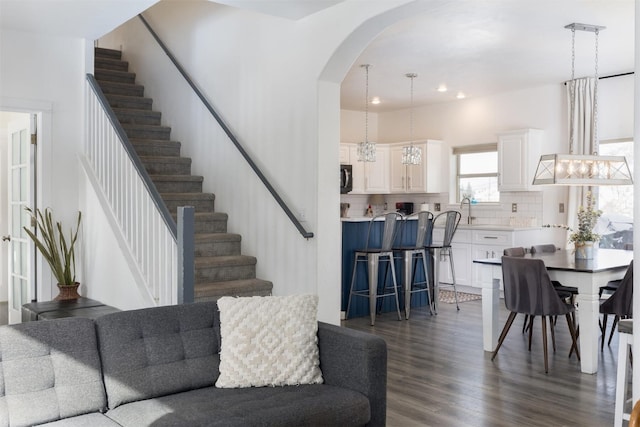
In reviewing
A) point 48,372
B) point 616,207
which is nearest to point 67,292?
point 48,372

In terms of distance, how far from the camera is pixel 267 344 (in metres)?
2.99

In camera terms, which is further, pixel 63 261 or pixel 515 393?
pixel 63 261

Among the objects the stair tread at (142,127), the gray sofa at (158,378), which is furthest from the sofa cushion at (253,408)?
the stair tread at (142,127)

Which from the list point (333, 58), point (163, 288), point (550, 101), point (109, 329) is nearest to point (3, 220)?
point (163, 288)

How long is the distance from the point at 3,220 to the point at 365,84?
519cm

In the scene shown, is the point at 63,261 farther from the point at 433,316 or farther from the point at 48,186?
the point at 433,316

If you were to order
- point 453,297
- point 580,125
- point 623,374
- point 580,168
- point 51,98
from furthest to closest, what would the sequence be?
point 453,297 < point 580,125 < point 580,168 < point 51,98 < point 623,374

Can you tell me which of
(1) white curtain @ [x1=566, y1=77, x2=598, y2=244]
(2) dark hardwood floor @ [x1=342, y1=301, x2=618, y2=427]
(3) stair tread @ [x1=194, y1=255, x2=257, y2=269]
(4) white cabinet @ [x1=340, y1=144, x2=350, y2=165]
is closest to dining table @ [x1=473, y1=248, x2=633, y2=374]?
(2) dark hardwood floor @ [x1=342, y1=301, x2=618, y2=427]

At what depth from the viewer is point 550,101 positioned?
28.7 feet

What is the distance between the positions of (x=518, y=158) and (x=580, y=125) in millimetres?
952

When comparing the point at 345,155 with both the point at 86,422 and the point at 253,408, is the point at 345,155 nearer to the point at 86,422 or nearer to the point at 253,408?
the point at 253,408

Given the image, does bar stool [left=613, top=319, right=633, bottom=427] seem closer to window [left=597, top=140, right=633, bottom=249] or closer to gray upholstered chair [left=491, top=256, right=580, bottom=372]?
gray upholstered chair [left=491, top=256, right=580, bottom=372]

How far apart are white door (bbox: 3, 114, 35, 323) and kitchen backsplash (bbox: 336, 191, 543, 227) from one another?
5.88m

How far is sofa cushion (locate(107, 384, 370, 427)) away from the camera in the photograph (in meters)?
2.51
